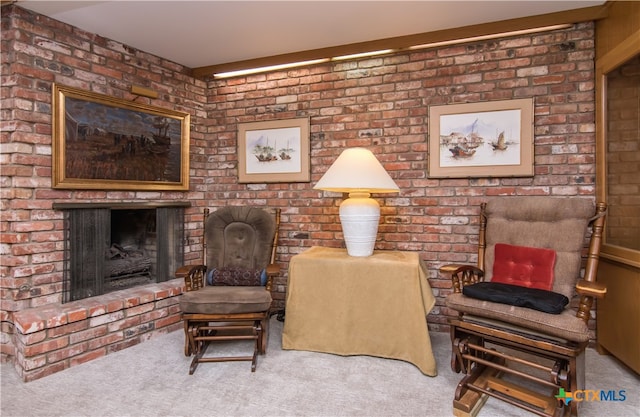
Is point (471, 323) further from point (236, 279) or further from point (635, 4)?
point (635, 4)

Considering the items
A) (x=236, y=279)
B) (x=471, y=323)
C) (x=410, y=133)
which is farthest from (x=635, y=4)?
(x=236, y=279)

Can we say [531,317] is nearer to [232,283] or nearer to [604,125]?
[604,125]

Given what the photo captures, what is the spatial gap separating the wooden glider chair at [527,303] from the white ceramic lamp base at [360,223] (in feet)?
2.02

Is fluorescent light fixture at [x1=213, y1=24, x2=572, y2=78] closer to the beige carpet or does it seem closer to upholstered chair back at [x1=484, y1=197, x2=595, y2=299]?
upholstered chair back at [x1=484, y1=197, x2=595, y2=299]

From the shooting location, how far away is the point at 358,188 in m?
2.67

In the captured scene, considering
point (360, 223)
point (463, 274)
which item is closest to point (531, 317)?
point (463, 274)

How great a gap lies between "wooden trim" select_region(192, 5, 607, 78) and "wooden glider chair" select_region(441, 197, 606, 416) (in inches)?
51.7

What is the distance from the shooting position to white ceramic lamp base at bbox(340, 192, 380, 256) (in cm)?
273

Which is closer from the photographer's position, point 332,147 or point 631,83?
point 631,83

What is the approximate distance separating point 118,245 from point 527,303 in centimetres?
328

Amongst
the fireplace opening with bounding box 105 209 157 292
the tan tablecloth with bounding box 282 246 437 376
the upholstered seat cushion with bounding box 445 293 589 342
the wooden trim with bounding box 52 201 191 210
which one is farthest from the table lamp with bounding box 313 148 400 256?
the fireplace opening with bounding box 105 209 157 292

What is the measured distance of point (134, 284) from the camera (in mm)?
3316

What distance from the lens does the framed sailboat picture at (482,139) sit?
288cm

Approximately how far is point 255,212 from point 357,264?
1.06 meters
